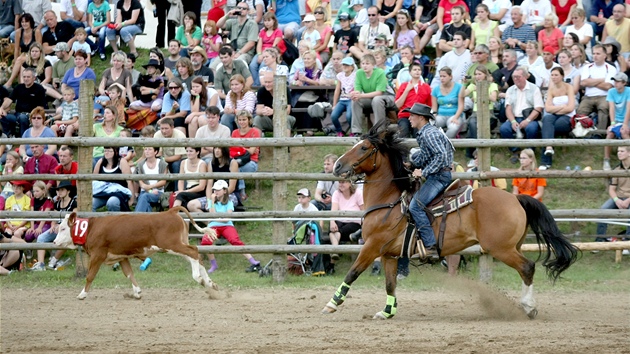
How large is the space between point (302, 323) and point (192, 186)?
16.6 ft

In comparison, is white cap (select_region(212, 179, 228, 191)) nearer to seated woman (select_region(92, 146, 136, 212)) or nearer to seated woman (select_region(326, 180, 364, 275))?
seated woman (select_region(92, 146, 136, 212))

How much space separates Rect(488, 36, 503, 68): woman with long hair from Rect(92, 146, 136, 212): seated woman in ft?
21.9

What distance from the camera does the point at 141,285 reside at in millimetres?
13328

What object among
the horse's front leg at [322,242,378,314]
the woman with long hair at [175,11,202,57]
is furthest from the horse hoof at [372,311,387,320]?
the woman with long hair at [175,11,202,57]

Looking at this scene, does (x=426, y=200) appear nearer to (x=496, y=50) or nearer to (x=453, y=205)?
(x=453, y=205)

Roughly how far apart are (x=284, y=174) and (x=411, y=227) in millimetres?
3160

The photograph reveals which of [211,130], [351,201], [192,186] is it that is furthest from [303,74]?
[351,201]

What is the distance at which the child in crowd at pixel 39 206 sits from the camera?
14.7 metres

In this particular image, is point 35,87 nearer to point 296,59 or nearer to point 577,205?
point 296,59

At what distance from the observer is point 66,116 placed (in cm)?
1720

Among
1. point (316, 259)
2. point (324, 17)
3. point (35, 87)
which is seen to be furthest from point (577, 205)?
point (35, 87)

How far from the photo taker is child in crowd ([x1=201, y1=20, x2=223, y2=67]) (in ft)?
63.2

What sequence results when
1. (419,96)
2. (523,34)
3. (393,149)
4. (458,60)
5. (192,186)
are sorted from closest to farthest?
(393,149) < (192,186) < (419,96) < (458,60) < (523,34)

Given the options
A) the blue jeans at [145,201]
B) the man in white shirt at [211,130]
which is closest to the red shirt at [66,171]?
the blue jeans at [145,201]
